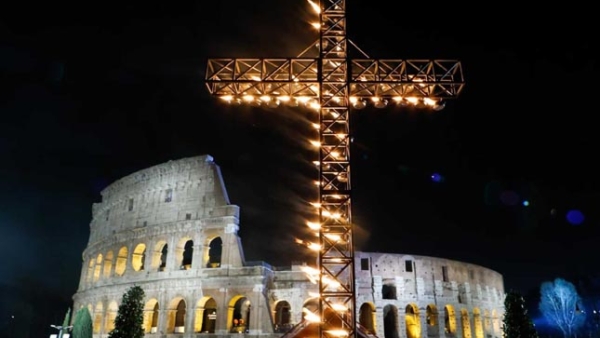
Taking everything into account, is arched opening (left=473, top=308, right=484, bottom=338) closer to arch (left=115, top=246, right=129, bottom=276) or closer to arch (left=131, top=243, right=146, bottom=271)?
arch (left=131, top=243, right=146, bottom=271)

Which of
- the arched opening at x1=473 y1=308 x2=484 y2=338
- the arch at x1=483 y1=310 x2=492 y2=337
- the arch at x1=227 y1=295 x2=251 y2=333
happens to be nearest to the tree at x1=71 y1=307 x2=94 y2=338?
the arch at x1=227 y1=295 x2=251 y2=333

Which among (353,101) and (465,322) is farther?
(465,322)

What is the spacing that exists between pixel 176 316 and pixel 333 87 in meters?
24.7

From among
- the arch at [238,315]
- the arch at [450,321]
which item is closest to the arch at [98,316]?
the arch at [238,315]

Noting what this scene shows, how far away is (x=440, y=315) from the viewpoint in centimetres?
3653

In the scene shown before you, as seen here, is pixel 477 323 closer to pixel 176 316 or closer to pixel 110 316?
pixel 176 316

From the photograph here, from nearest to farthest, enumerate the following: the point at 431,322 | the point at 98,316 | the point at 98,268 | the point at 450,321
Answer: the point at 98,316
the point at 431,322
the point at 98,268
the point at 450,321

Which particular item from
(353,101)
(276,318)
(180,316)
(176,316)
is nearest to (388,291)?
(276,318)

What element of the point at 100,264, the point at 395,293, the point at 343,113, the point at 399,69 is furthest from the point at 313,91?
the point at 100,264

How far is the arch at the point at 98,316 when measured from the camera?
1388 inches

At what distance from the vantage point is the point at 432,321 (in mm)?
37312

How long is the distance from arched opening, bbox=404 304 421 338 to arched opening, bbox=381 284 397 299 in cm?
179

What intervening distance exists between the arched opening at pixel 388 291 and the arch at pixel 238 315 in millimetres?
10988

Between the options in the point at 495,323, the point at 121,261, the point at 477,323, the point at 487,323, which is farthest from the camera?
the point at 495,323
